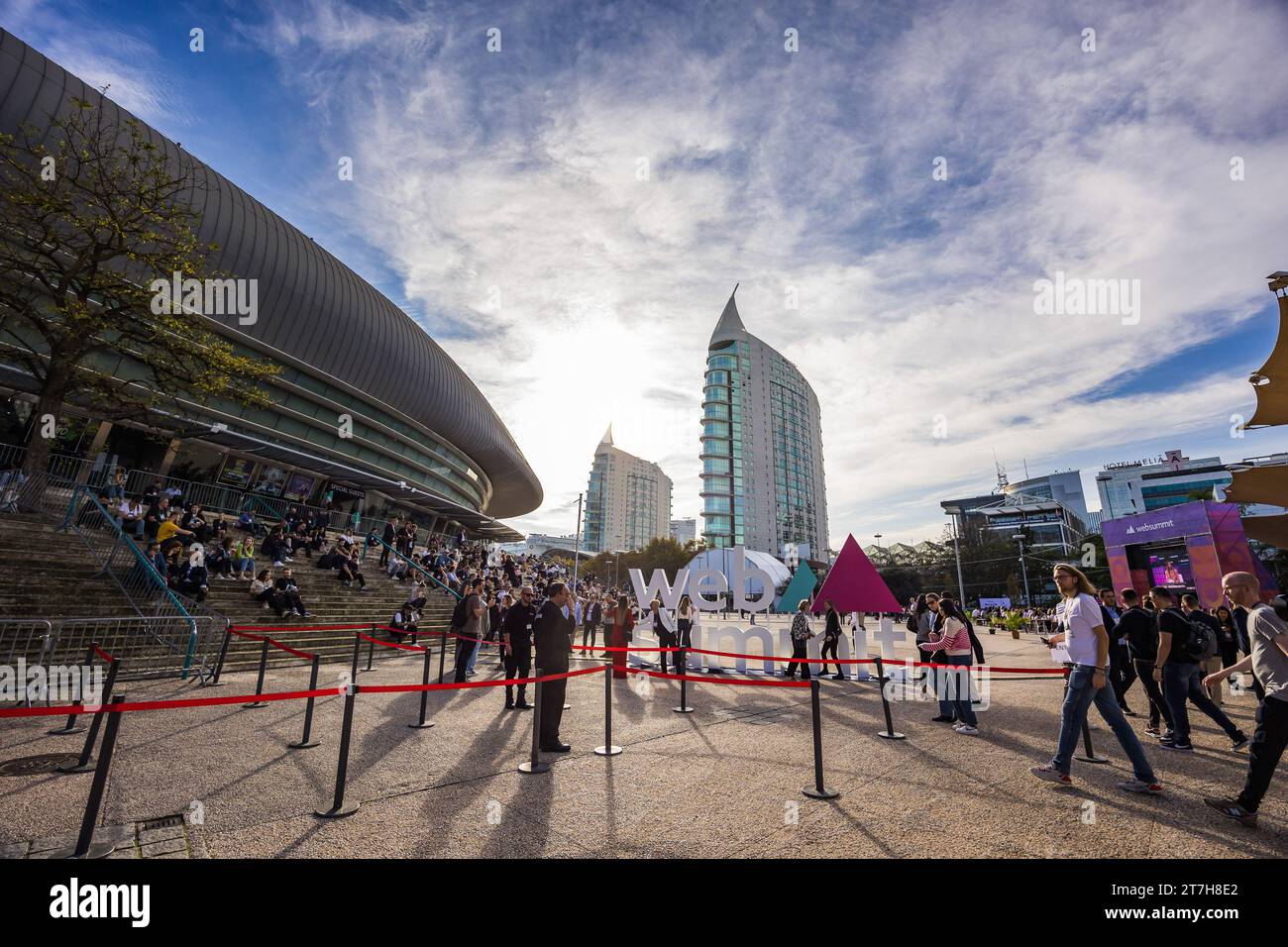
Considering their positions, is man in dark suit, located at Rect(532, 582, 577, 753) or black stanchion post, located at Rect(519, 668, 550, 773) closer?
black stanchion post, located at Rect(519, 668, 550, 773)

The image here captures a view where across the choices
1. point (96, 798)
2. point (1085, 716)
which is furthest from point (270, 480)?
point (1085, 716)

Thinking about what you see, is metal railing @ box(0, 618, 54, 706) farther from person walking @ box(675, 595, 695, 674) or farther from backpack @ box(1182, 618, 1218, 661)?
backpack @ box(1182, 618, 1218, 661)

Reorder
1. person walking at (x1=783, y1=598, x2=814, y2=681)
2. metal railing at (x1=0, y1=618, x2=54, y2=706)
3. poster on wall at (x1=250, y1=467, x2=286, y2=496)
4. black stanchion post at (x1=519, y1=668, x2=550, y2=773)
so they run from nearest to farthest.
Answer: black stanchion post at (x1=519, y1=668, x2=550, y2=773)
metal railing at (x1=0, y1=618, x2=54, y2=706)
person walking at (x1=783, y1=598, x2=814, y2=681)
poster on wall at (x1=250, y1=467, x2=286, y2=496)

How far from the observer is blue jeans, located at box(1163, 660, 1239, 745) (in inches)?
234

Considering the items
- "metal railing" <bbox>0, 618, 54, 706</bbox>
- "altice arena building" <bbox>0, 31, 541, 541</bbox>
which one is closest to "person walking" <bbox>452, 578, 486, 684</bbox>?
"metal railing" <bbox>0, 618, 54, 706</bbox>

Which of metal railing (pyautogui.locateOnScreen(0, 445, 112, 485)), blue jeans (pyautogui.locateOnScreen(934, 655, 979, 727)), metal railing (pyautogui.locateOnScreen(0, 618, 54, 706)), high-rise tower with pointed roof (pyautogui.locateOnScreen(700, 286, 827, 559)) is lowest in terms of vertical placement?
blue jeans (pyautogui.locateOnScreen(934, 655, 979, 727))

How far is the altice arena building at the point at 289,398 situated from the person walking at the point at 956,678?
777 inches

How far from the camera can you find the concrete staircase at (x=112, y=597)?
9.61 metres

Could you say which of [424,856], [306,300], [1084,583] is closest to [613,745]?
[424,856]

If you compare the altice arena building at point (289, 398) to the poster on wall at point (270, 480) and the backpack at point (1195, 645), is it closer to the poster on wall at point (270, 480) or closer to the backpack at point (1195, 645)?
the poster on wall at point (270, 480)

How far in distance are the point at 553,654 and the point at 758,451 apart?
96.4 meters

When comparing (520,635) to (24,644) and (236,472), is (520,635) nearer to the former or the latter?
(24,644)

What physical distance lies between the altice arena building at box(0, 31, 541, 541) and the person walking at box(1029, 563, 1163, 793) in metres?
20.3

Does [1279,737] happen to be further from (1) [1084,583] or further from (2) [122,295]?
(2) [122,295]
